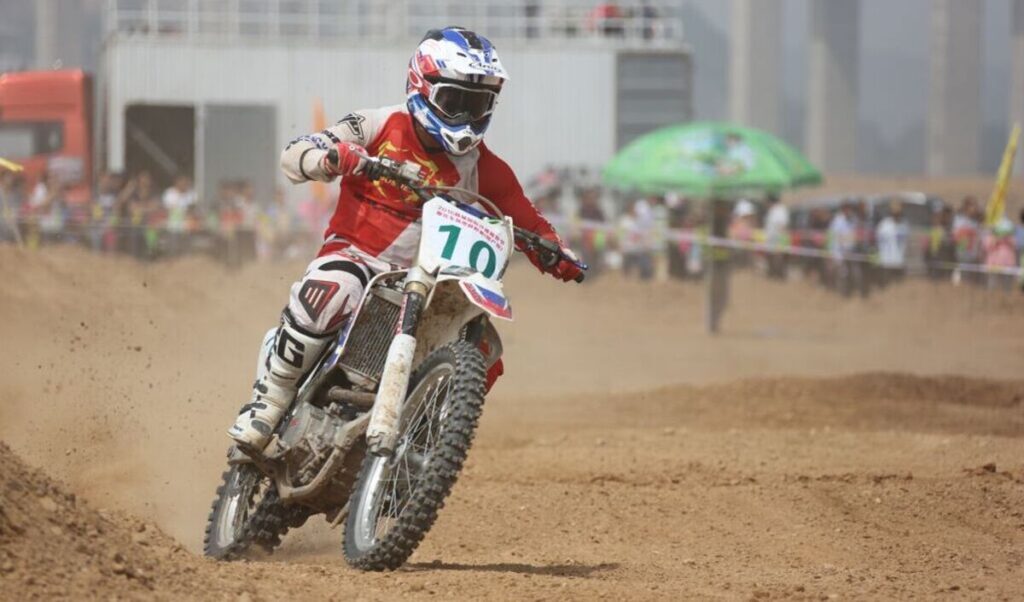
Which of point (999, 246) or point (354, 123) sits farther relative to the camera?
point (999, 246)

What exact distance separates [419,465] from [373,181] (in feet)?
4.10

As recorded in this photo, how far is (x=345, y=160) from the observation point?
6.79 m

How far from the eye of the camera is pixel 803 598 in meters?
6.20

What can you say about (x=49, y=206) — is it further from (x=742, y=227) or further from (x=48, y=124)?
(x=742, y=227)

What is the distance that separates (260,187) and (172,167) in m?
1.47

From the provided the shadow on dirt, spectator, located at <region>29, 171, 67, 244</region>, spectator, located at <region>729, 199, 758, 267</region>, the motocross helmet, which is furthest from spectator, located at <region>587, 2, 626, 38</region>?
the shadow on dirt

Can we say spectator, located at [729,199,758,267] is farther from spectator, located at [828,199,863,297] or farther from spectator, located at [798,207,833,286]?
spectator, located at [828,199,863,297]

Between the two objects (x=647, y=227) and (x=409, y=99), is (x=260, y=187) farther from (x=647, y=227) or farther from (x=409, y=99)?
(x=409, y=99)

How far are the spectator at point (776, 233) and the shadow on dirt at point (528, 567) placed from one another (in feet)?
44.9

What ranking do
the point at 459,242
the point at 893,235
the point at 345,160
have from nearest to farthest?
1. the point at 459,242
2. the point at 345,160
3. the point at 893,235

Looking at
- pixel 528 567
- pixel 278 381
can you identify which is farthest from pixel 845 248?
pixel 278 381

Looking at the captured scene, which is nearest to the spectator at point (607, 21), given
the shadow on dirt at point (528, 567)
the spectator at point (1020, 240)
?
the spectator at point (1020, 240)

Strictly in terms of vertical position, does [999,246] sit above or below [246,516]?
below

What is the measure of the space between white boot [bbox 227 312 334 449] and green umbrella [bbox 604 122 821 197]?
1774 centimetres
